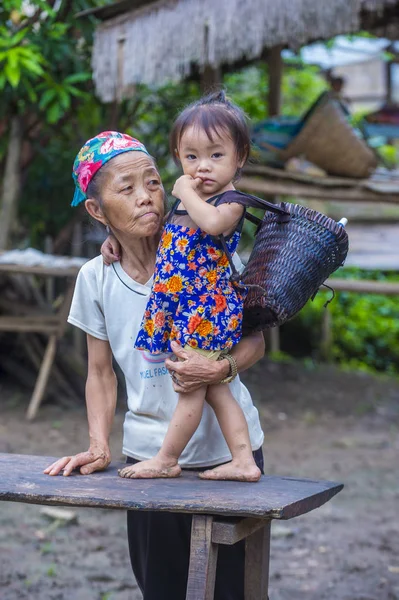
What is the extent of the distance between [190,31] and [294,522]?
3.20 metres

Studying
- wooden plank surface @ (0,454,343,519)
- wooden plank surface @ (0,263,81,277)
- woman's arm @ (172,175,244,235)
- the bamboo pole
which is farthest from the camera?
the bamboo pole

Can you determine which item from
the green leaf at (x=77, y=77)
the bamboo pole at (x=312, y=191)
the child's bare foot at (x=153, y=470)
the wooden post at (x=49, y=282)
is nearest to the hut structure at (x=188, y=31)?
the green leaf at (x=77, y=77)

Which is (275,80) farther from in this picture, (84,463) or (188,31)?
(84,463)

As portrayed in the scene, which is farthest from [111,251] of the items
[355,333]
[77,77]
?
[355,333]

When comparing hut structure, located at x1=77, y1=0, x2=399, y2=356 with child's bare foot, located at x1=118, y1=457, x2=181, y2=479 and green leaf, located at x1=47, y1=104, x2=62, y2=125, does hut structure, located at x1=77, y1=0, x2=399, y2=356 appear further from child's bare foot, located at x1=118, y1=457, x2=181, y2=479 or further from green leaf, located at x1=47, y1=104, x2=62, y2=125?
child's bare foot, located at x1=118, y1=457, x2=181, y2=479

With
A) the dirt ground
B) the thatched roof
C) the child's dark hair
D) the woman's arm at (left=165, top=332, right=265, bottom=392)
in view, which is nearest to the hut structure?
the thatched roof

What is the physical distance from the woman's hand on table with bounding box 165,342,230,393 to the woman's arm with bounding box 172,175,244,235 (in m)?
0.34

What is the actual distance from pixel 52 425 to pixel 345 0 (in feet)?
12.2

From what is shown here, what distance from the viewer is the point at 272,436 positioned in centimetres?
643

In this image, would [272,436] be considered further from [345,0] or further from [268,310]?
[268,310]

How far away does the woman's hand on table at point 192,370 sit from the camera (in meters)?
2.22

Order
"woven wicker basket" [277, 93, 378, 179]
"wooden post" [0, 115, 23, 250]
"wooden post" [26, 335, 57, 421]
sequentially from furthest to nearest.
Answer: "wooden post" [0, 115, 23, 250] < "wooden post" [26, 335, 57, 421] < "woven wicker basket" [277, 93, 378, 179]

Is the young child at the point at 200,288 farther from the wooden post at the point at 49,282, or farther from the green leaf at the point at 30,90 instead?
the wooden post at the point at 49,282

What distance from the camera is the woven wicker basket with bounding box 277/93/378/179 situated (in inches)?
244
